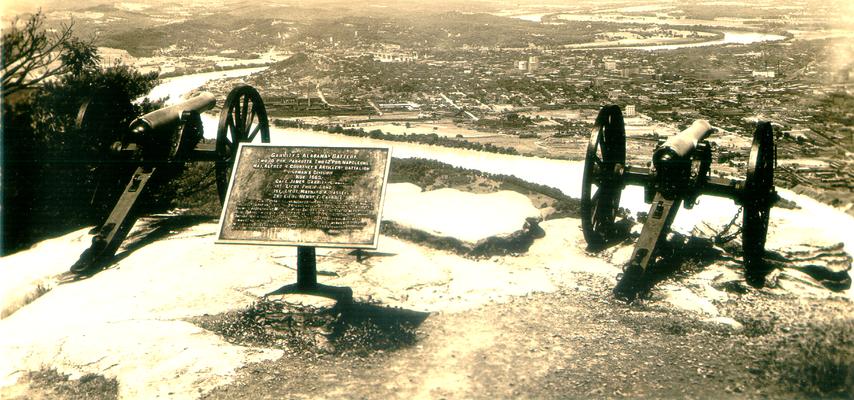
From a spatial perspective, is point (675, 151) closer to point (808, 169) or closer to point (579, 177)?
point (579, 177)

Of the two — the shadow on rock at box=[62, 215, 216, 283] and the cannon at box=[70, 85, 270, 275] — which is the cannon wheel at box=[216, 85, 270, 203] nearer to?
the cannon at box=[70, 85, 270, 275]

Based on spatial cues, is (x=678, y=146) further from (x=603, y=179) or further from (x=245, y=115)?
(x=245, y=115)

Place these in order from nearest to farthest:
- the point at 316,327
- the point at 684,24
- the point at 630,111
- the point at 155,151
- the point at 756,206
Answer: the point at 316,327
the point at 756,206
the point at 155,151
the point at 630,111
the point at 684,24

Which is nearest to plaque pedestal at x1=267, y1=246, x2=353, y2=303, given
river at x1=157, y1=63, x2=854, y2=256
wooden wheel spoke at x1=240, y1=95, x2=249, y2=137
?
river at x1=157, y1=63, x2=854, y2=256

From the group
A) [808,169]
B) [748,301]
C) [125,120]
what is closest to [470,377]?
[748,301]

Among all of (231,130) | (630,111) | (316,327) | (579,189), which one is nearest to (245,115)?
(231,130)

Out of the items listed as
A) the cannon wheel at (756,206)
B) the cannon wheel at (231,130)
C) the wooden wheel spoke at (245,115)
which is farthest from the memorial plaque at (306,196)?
the cannon wheel at (756,206)

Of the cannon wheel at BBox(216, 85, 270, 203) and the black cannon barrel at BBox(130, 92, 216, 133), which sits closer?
the cannon wheel at BBox(216, 85, 270, 203)
